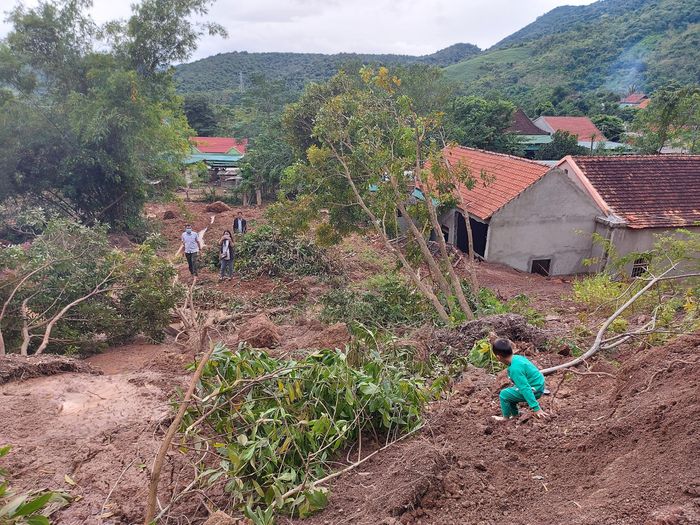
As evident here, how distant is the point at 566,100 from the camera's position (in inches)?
2087

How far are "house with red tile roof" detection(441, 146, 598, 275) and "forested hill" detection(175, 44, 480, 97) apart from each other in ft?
228

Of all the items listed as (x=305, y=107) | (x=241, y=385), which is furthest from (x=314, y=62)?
(x=241, y=385)

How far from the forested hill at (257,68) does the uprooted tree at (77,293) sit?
75.0 m

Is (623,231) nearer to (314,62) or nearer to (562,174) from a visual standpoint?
(562,174)

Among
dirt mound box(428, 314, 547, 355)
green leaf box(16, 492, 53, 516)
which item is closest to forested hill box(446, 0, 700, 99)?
dirt mound box(428, 314, 547, 355)

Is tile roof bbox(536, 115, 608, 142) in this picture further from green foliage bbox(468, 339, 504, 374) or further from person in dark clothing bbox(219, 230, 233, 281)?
green foliage bbox(468, 339, 504, 374)

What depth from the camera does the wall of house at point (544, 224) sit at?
14.9 meters

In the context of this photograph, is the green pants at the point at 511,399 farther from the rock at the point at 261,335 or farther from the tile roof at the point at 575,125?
the tile roof at the point at 575,125

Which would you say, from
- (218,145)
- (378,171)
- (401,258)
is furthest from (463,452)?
(218,145)

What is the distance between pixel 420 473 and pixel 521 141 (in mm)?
31407

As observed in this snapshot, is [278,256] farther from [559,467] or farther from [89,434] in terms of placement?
[559,467]

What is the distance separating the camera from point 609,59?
2763 inches

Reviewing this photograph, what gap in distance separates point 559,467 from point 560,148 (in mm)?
30043

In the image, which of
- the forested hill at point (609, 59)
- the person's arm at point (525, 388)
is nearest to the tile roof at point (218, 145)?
the forested hill at point (609, 59)
